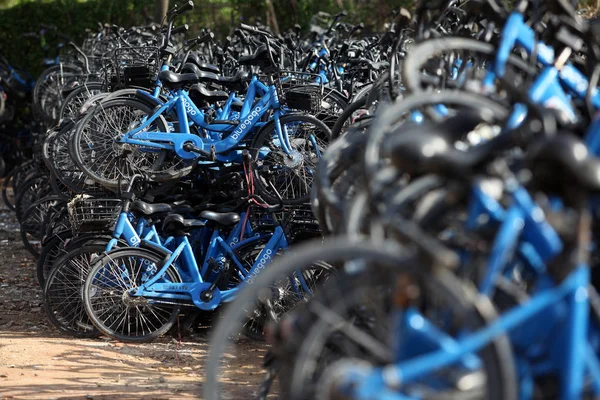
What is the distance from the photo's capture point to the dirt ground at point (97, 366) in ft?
17.4

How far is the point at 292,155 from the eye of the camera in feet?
23.5

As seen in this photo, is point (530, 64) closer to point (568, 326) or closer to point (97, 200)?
point (568, 326)

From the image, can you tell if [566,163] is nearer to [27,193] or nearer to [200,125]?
[200,125]

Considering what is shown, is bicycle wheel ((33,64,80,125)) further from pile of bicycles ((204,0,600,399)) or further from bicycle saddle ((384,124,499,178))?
bicycle saddle ((384,124,499,178))

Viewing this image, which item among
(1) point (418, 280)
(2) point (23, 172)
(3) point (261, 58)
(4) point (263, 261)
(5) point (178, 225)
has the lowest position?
(1) point (418, 280)

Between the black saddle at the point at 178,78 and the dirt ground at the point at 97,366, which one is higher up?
the black saddle at the point at 178,78

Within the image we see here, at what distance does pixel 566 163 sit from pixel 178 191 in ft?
15.7

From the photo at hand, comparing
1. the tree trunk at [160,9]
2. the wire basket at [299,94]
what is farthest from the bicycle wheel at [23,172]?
the wire basket at [299,94]

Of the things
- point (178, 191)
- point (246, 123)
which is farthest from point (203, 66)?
point (178, 191)

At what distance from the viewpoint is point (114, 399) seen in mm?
5184

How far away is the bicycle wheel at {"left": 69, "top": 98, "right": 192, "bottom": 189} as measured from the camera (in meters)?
7.33

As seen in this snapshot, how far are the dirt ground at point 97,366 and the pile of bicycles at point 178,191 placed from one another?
20 cm

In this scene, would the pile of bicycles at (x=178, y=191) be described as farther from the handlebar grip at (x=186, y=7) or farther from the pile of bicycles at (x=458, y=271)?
the pile of bicycles at (x=458, y=271)

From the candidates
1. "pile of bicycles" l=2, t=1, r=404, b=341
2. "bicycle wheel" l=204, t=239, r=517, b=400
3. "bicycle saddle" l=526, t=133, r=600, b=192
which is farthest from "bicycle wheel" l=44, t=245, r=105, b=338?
"bicycle saddle" l=526, t=133, r=600, b=192
